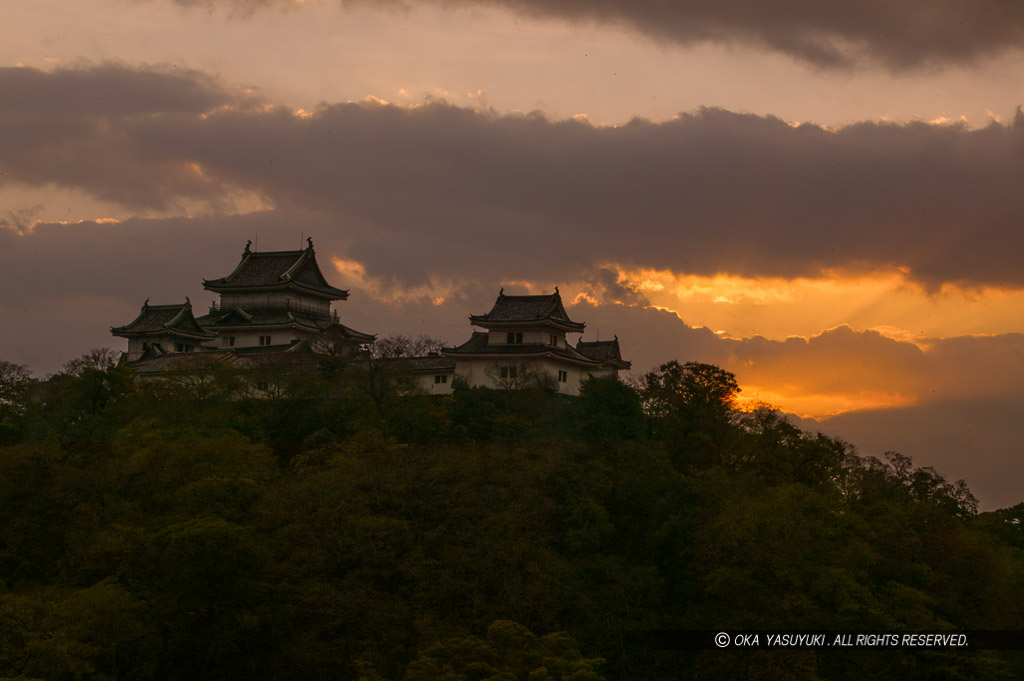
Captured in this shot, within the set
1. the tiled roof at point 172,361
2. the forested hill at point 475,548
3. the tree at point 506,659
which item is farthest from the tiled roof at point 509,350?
the tree at point 506,659

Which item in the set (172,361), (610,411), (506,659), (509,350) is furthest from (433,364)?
(506,659)

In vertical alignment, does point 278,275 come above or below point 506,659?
above

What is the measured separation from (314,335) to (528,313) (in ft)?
41.7

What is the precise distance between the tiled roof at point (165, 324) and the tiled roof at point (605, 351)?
21.7 metres

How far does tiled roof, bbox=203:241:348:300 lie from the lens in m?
70.4

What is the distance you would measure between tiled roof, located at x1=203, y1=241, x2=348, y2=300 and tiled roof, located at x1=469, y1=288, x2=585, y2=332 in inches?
510

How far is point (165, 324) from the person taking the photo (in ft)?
233

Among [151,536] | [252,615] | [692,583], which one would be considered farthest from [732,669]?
[151,536]

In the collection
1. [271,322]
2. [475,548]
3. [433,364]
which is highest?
[271,322]

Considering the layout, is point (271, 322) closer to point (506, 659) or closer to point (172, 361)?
point (172, 361)

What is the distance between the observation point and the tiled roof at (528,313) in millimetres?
62188

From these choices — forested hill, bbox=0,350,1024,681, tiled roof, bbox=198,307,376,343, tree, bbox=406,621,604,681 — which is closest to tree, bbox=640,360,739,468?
forested hill, bbox=0,350,1024,681

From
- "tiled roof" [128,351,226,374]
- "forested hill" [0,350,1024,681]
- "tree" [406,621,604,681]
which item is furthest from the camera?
"tiled roof" [128,351,226,374]

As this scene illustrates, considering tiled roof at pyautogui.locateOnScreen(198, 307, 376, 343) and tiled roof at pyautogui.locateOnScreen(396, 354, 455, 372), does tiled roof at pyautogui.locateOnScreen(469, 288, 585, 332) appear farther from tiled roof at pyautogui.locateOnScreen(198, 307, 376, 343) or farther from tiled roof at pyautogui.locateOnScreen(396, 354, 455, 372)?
tiled roof at pyautogui.locateOnScreen(198, 307, 376, 343)
